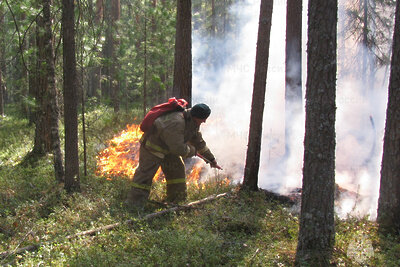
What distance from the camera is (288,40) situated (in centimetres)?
1009

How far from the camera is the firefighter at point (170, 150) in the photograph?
6.06m

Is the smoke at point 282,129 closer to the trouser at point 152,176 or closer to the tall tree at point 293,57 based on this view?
the tall tree at point 293,57

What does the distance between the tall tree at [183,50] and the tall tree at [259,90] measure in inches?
85.0

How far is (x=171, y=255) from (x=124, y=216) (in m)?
1.59

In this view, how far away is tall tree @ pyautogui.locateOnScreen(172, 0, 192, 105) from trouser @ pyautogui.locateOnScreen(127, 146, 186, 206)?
8.79 feet

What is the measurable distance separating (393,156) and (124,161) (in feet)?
20.8

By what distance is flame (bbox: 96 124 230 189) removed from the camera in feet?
27.2

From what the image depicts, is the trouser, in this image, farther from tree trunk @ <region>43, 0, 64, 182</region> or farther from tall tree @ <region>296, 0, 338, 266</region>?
tall tree @ <region>296, 0, 338, 266</region>

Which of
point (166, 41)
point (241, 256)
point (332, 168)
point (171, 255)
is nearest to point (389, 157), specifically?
point (332, 168)

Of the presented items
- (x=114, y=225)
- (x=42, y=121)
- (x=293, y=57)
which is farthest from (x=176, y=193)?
(x=293, y=57)

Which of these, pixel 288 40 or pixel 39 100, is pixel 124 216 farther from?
pixel 288 40

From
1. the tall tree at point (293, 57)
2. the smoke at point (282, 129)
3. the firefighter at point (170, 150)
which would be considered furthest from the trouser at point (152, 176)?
the tall tree at point (293, 57)

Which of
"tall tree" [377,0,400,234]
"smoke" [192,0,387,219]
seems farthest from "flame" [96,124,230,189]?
"tall tree" [377,0,400,234]

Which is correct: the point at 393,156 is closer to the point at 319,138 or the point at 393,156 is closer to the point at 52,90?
the point at 319,138
